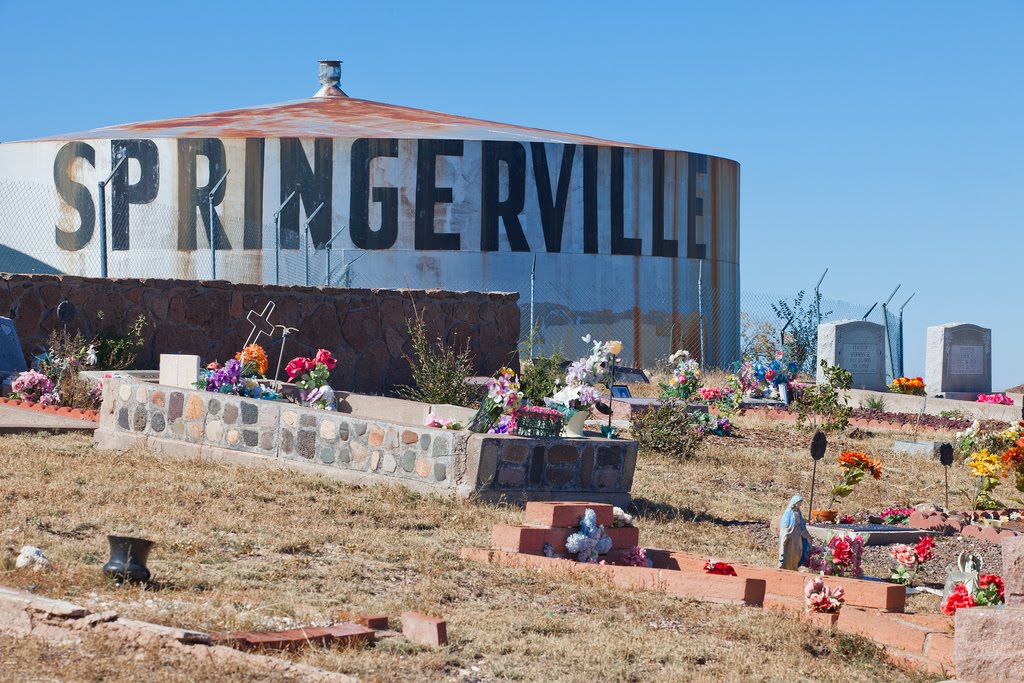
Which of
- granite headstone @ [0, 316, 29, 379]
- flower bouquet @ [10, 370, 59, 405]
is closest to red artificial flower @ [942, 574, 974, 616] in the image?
flower bouquet @ [10, 370, 59, 405]

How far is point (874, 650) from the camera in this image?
630 cm

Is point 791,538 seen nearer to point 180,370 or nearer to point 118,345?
point 180,370

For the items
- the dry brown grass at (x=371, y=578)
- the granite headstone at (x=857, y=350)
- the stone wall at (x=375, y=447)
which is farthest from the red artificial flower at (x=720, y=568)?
the granite headstone at (x=857, y=350)

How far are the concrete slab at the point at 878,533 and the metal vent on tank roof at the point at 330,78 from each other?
2689 cm

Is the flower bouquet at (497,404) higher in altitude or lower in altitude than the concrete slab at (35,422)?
higher

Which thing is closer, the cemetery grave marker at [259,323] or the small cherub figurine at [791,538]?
the small cherub figurine at [791,538]

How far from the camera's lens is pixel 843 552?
8023 millimetres

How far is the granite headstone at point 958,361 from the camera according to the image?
24922 millimetres

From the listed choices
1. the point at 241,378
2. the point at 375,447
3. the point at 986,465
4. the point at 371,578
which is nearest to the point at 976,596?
the point at 371,578

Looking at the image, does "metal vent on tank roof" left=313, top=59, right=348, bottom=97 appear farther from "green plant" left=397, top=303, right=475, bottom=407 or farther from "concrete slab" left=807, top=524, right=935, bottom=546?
"concrete slab" left=807, top=524, right=935, bottom=546

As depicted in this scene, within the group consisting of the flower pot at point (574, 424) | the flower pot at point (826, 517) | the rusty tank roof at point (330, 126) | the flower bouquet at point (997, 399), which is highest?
the rusty tank roof at point (330, 126)

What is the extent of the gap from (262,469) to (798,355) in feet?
65.7

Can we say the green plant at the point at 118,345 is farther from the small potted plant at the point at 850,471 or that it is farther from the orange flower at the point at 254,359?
the small potted plant at the point at 850,471

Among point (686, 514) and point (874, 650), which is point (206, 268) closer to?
point (686, 514)
